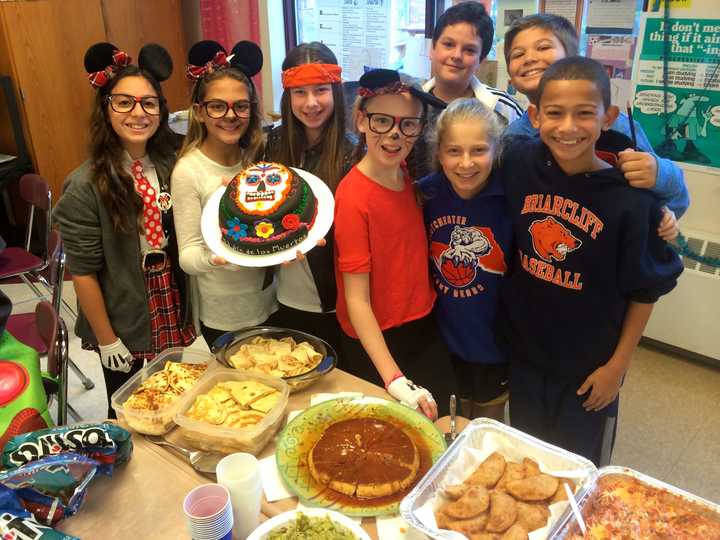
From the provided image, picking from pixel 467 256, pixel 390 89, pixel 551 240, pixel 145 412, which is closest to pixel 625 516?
pixel 551 240

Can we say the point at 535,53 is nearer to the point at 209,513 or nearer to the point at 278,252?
the point at 278,252

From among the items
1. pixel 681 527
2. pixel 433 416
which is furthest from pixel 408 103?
pixel 681 527

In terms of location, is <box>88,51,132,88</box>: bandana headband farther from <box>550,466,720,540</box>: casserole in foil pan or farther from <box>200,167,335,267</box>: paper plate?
<box>550,466,720,540</box>: casserole in foil pan

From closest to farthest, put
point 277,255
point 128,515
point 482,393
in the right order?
1. point 128,515
2. point 277,255
3. point 482,393

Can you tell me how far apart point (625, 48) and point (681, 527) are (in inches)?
104

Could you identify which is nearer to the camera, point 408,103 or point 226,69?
point 408,103

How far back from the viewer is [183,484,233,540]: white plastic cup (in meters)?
0.97

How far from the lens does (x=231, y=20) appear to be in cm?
473

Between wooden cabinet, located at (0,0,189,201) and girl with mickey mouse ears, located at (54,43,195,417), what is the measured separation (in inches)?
99.6

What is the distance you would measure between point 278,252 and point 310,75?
0.59 metres

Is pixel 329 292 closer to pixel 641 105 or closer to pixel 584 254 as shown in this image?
pixel 584 254

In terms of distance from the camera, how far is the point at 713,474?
236 centimetres

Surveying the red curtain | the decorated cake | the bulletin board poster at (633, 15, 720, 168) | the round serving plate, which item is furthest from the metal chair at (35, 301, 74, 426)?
the red curtain

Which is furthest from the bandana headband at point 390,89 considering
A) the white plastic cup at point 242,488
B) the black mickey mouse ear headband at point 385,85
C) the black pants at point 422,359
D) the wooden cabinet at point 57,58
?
the wooden cabinet at point 57,58
